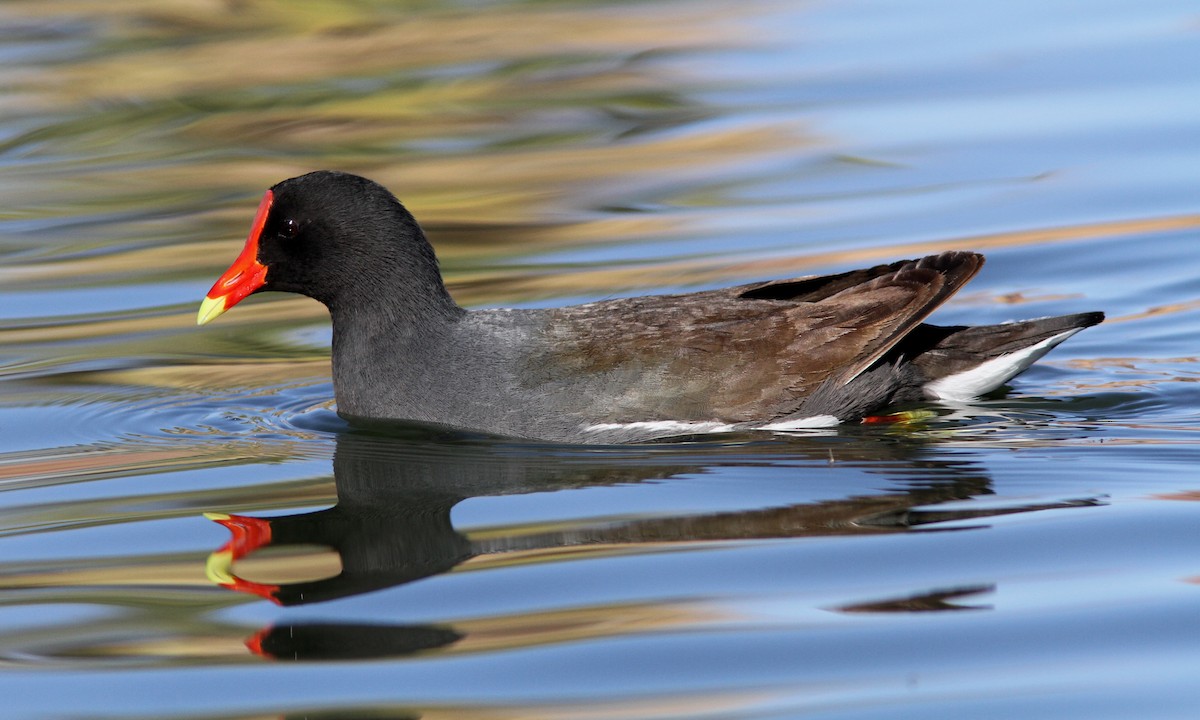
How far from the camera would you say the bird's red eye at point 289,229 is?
23.1ft

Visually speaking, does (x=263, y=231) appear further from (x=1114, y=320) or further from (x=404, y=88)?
(x=404, y=88)

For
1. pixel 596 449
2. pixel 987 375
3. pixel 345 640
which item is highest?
pixel 987 375

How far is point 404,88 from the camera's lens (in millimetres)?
13617

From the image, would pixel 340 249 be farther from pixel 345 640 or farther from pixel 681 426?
pixel 345 640

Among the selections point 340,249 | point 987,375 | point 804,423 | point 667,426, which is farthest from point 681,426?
point 340,249

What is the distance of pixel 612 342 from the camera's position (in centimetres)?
652

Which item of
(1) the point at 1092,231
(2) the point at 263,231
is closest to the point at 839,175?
(1) the point at 1092,231

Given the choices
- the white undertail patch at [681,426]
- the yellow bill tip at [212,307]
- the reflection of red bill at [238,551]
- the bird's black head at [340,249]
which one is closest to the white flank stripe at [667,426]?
the white undertail patch at [681,426]

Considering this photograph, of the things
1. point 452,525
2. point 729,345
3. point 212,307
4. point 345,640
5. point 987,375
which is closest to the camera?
point 345,640

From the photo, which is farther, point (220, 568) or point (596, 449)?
point (596, 449)

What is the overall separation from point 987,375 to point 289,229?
292 cm

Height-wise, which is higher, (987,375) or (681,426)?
(987,375)

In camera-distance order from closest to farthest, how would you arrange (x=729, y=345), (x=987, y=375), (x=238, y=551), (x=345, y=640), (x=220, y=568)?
(x=345, y=640) → (x=220, y=568) → (x=238, y=551) → (x=729, y=345) → (x=987, y=375)

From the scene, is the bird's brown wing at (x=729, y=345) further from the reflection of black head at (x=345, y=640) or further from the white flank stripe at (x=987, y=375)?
the reflection of black head at (x=345, y=640)
